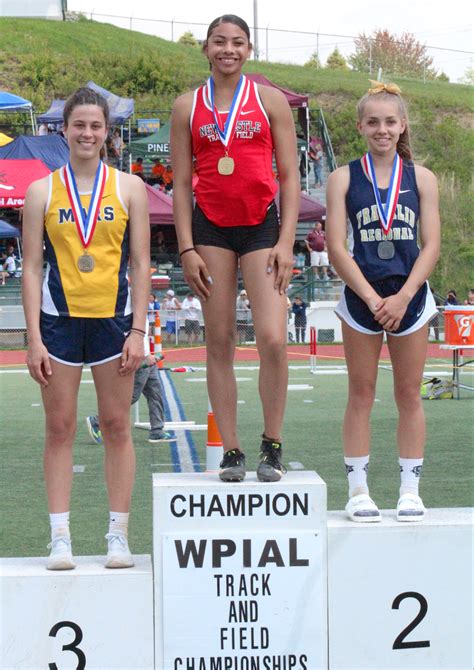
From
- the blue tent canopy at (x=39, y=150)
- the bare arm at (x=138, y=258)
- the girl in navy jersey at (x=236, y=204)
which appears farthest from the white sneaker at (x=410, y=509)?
the blue tent canopy at (x=39, y=150)

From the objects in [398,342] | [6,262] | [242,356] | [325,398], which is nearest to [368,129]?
[398,342]

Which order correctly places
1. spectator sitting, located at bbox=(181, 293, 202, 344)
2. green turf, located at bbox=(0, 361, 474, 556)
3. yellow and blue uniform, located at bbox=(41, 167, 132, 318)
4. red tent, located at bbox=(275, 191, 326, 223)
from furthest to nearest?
red tent, located at bbox=(275, 191, 326, 223)
spectator sitting, located at bbox=(181, 293, 202, 344)
green turf, located at bbox=(0, 361, 474, 556)
yellow and blue uniform, located at bbox=(41, 167, 132, 318)

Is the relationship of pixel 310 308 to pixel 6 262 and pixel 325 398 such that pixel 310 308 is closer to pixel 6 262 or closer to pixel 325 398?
pixel 6 262

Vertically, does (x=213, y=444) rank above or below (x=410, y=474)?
below

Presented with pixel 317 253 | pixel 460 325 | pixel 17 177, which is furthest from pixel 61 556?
pixel 17 177

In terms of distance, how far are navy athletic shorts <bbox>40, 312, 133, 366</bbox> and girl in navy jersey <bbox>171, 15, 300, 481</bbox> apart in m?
0.45

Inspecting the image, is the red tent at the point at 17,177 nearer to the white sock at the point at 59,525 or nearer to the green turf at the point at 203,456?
the green turf at the point at 203,456

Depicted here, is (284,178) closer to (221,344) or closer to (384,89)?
(384,89)

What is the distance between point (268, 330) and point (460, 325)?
7445 mm

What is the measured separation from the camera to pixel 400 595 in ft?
13.9

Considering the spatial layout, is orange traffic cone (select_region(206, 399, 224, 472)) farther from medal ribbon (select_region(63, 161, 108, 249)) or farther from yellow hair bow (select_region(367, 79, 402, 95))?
yellow hair bow (select_region(367, 79, 402, 95))

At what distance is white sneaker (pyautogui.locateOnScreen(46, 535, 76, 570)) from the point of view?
163 inches

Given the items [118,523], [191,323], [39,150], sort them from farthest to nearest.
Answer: [39,150]
[191,323]
[118,523]

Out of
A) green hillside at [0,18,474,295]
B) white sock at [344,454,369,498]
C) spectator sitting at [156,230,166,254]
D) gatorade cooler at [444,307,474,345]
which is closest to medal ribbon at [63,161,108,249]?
white sock at [344,454,369,498]
